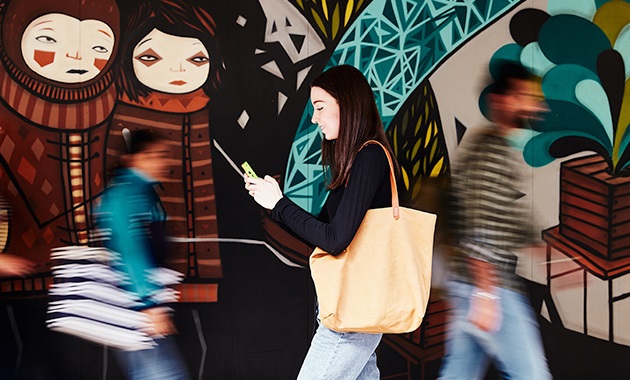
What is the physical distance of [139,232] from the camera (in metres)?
3.83

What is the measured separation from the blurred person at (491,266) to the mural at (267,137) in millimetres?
1256

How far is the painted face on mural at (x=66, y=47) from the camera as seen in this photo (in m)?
4.74

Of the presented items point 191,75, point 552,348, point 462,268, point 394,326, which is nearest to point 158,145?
point 191,75

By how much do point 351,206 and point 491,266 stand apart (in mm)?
1209

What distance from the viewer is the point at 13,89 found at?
15.5 ft

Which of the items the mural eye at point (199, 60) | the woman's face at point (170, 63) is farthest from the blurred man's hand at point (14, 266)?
the mural eye at point (199, 60)

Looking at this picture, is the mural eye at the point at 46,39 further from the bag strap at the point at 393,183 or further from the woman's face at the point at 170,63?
the bag strap at the point at 393,183

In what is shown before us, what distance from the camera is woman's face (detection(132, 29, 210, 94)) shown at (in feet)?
15.9

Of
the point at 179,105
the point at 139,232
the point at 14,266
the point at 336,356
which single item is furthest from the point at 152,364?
the point at 179,105

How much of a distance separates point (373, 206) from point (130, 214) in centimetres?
141

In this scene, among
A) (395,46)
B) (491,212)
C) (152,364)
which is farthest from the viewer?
(395,46)

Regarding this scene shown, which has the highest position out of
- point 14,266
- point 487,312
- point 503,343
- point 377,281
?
point 377,281

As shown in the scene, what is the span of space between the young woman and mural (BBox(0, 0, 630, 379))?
6.22ft

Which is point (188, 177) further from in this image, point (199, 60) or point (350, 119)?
point (350, 119)
